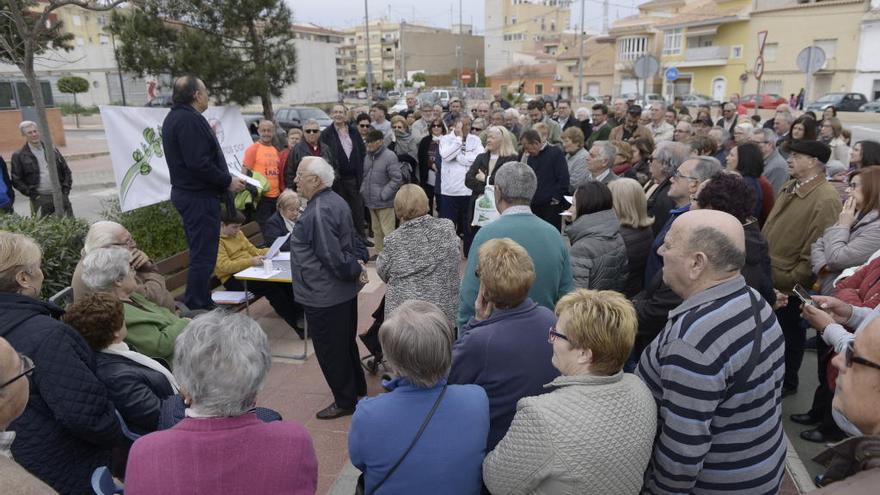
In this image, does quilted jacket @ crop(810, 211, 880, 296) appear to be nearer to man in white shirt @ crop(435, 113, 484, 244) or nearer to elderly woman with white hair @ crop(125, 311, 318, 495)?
elderly woman with white hair @ crop(125, 311, 318, 495)

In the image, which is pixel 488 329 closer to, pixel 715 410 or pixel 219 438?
pixel 715 410

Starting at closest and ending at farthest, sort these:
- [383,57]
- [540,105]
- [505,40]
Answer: [540,105], [505,40], [383,57]

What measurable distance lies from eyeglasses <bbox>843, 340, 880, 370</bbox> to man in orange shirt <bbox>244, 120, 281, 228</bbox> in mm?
6608

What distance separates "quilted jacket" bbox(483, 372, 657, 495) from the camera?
1.72m

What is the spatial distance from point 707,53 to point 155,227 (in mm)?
50123

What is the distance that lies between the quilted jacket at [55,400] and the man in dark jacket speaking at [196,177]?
96.2 inches

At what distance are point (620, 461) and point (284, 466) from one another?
105 cm

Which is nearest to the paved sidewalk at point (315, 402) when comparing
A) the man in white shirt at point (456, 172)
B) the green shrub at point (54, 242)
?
the green shrub at point (54, 242)

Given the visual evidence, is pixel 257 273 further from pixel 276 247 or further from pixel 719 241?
pixel 719 241

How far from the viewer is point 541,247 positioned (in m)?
3.11

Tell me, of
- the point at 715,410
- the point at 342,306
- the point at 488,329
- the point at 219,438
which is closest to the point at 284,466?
the point at 219,438

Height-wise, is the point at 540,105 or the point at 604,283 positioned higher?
the point at 540,105

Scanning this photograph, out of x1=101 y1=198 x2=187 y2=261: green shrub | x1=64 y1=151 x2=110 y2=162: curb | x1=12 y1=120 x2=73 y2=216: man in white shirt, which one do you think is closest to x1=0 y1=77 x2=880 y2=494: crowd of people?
x1=101 y1=198 x2=187 y2=261: green shrub

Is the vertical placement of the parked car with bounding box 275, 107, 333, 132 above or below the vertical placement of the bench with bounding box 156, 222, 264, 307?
above
